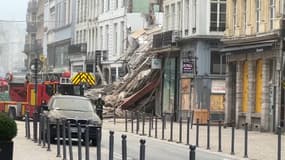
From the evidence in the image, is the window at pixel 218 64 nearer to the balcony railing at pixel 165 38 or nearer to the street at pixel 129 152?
the balcony railing at pixel 165 38

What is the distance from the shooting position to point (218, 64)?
54.2 m

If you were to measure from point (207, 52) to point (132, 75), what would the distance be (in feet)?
32.7

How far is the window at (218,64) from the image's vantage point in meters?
53.8

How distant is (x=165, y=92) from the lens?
198 feet

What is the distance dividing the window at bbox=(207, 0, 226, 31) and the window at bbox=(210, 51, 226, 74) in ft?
6.01

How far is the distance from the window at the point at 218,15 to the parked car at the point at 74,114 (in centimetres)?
2658

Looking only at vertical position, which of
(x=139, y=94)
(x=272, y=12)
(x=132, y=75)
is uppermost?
(x=272, y=12)

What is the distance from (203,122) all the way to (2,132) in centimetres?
3477

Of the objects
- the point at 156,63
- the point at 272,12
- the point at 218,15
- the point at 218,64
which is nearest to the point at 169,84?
the point at 156,63

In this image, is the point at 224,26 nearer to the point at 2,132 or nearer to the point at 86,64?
the point at 86,64

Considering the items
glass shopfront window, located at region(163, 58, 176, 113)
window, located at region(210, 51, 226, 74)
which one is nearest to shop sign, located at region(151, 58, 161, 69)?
glass shopfront window, located at region(163, 58, 176, 113)

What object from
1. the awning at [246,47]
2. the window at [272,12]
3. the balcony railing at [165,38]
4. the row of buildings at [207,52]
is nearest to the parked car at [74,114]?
the row of buildings at [207,52]

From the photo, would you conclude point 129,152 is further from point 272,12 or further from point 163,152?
point 272,12

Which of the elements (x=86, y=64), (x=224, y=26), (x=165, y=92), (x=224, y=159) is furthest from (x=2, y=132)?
(x=86, y=64)
